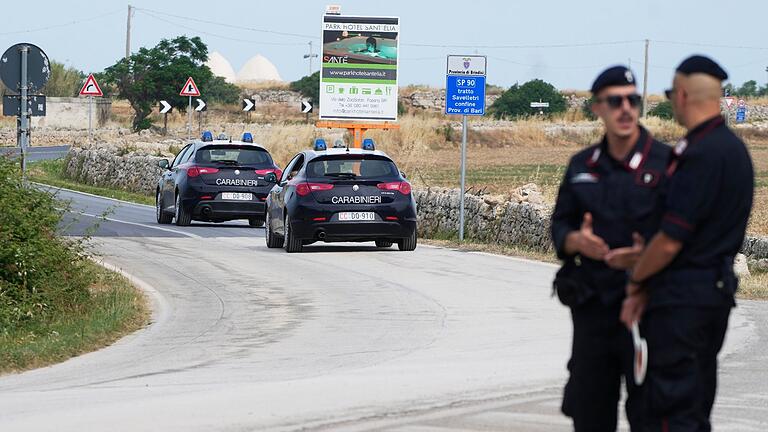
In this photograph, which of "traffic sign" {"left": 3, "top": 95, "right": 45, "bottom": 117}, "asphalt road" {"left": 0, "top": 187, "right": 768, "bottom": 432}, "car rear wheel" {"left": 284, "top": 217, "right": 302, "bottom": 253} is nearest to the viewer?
"asphalt road" {"left": 0, "top": 187, "right": 768, "bottom": 432}

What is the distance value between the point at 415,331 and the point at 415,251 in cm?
987

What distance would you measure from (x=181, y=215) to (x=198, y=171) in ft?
4.01

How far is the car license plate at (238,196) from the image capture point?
2902 cm

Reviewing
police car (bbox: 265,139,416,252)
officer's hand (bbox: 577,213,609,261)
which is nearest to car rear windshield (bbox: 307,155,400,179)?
police car (bbox: 265,139,416,252)

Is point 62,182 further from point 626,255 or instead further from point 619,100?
point 626,255

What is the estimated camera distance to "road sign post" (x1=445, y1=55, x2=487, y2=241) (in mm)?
26453

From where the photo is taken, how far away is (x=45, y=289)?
16.2m

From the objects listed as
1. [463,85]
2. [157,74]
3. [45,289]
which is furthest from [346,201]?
[157,74]

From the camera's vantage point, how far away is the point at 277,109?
11238 cm

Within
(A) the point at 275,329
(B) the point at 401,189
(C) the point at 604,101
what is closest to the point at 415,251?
(B) the point at 401,189

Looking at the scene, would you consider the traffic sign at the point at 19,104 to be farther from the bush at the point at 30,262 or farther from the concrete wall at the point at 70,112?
the concrete wall at the point at 70,112

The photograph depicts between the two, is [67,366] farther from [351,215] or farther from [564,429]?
[351,215]

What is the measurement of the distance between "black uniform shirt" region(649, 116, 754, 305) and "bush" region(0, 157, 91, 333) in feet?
33.7

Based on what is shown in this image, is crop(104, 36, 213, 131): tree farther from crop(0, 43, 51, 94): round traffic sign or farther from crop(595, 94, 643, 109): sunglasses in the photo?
crop(595, 94, 643, 109): sunglasses
